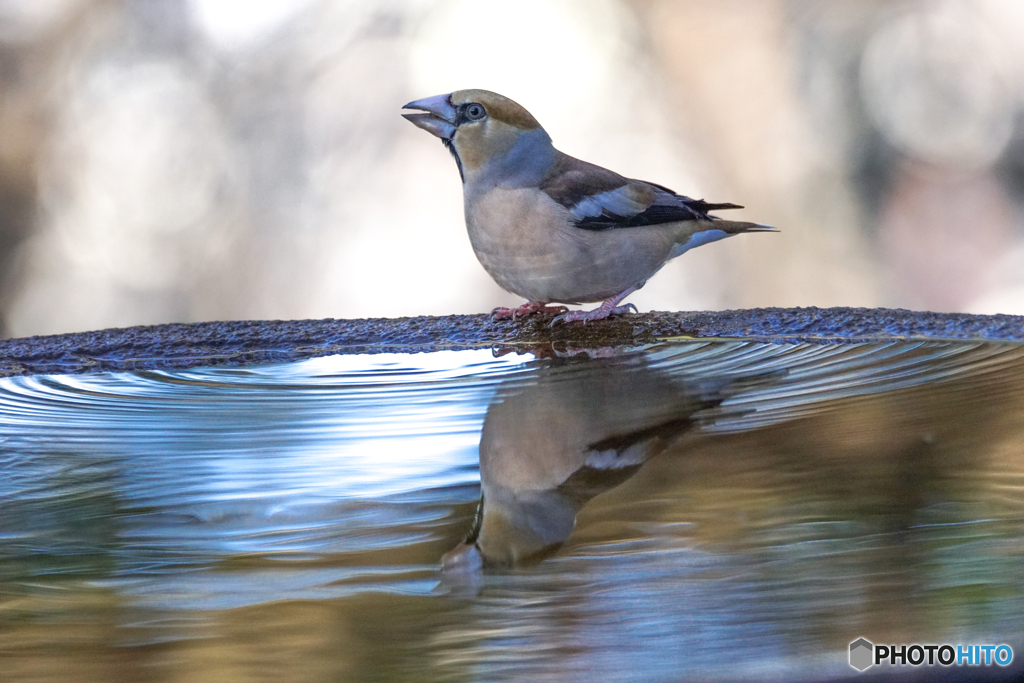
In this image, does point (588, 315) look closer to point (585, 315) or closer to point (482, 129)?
point (585, 315)

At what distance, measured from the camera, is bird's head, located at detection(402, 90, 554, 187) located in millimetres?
3006

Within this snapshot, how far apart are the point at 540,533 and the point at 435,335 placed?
1.50m

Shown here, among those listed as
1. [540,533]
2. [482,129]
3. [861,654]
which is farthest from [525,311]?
[861,654]

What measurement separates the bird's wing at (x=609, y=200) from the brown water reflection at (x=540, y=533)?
3.41 feet

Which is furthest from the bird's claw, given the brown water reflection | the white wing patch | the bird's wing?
the brown water reflection

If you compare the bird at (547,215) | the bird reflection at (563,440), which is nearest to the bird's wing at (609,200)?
the bird at (547,215)

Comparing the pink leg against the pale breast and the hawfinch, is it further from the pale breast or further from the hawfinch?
the hawfinch

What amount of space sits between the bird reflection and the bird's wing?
32.1 inches

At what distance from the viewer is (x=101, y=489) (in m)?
1.45

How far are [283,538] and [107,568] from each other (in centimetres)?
18

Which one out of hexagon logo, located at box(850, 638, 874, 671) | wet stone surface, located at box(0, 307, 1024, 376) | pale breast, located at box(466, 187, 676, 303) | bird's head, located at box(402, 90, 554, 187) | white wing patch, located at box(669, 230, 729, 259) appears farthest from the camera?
white wing patch, located at box(669, 230, 729, 259)

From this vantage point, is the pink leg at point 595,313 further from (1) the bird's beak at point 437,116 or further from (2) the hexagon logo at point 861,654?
(2) the hexagon logo at point 861,654

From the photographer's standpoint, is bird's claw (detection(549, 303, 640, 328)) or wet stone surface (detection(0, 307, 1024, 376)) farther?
bird's claw (detection(549, 303, 640, 328))

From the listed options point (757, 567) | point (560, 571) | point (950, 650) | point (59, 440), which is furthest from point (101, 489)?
point (950, 650)
